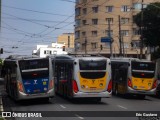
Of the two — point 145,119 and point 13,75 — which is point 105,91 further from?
point 145,119

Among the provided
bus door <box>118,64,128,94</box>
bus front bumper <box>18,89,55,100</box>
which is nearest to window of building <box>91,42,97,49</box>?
bus door <box>118,64,128,94</box>

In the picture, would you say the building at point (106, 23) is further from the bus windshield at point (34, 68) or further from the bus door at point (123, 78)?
the bus windshield at point (34, 68)

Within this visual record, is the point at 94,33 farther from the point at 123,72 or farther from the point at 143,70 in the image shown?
the point at 143,70

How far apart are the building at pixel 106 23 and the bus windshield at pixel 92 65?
66674 millimetres

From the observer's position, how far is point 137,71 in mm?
35250

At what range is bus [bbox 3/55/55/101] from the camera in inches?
1107

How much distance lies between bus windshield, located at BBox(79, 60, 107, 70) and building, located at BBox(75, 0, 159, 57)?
6667 cm

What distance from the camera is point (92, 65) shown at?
2950cm

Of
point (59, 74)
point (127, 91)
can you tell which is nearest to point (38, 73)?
point (59, 74)

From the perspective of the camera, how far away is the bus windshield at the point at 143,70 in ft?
115

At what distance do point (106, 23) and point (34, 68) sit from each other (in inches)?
2786

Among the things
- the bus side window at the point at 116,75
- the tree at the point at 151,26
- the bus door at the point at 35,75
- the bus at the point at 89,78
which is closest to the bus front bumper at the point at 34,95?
the bus door at the point at 35,75

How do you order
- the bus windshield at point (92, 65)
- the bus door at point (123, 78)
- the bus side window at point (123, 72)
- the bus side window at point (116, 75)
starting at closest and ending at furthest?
the bus windshield at point (92, 65)
the bus door at point (123, 78)
the bus side window at point (123, 72)
the bus side window at point (116, 75)

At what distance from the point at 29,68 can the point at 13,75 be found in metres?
1.92
